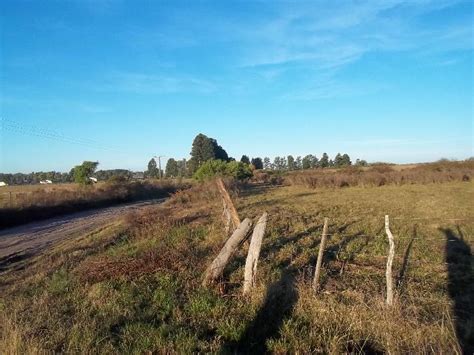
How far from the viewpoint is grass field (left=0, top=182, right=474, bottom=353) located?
568 centimetres

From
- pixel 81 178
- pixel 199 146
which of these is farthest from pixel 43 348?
pixel 199 146

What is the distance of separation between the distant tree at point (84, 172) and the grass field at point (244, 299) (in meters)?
35.3

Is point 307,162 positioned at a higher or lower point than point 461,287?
higher

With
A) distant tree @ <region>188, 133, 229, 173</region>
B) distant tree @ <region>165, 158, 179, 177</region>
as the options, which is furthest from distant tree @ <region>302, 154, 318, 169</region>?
distant tree @ <region>188, 133, 229, 173</region>

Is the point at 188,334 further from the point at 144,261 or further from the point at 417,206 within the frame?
the point at 417,206

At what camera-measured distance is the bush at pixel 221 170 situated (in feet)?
129

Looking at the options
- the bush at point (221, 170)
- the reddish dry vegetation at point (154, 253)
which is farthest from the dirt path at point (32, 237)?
the bush at point (221, 170)

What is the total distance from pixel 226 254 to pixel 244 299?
1.19 meters

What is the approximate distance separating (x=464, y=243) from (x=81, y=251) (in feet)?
38.3

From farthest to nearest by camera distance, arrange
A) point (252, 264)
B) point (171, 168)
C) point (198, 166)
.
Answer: point (171, 168) < point (198, 166) < point (252, 264)

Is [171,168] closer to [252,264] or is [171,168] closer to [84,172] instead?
[84,172]

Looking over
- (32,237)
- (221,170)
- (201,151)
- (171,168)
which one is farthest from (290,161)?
(32,237)

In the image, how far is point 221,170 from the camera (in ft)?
141

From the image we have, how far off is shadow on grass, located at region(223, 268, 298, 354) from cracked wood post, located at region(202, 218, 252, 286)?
1.11 m
